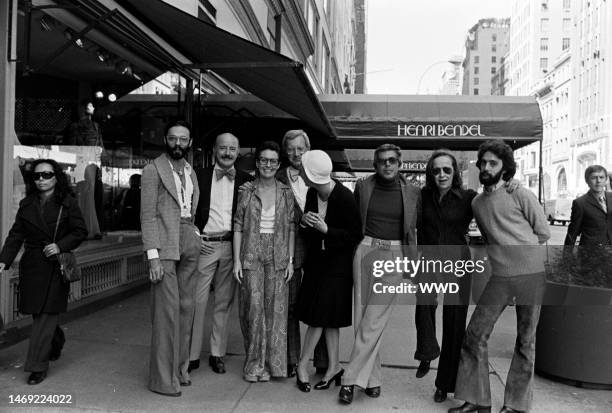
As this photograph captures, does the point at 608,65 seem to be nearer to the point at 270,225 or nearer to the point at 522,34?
the point at 522,34

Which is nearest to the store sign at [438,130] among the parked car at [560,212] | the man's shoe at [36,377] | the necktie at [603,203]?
the necktie at [603,203]

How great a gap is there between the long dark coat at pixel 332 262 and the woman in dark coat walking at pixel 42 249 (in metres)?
1.93

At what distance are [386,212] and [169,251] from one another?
1668 mm

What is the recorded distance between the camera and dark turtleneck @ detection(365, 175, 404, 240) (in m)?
4.18

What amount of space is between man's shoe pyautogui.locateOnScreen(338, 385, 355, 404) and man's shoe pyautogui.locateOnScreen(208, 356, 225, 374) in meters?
1.16

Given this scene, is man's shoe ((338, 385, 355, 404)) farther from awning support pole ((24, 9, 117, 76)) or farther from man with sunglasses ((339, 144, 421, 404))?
awning support pole ((24, 9, 117, 76))

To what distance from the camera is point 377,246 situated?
4168mm

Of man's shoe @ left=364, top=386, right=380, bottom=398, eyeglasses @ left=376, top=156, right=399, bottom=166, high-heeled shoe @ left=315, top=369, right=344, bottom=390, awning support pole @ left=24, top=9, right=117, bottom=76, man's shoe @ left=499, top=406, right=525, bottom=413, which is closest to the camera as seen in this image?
man's shoe @ left=499, top=406, right=525, bottom=413

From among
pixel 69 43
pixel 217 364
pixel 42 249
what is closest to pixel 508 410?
pixel 217 364

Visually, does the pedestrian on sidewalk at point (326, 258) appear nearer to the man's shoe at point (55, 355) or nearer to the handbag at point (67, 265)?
the handbag at point (67, 265)

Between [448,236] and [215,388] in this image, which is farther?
[215,388]

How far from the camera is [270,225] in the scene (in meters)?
4.48

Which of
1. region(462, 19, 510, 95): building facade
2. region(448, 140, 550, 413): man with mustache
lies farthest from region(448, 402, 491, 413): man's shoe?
region(462, 19, 510, 95): building facade

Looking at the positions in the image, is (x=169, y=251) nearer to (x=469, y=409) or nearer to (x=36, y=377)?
(x=36, y=377)
